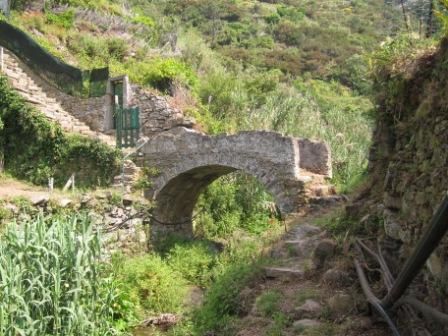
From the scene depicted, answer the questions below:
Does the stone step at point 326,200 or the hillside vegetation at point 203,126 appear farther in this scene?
the stone step at point 326,200

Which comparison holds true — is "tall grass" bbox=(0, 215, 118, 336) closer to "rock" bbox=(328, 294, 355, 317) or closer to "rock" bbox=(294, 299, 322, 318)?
"rock" bbox=(294, 299, 322, 318)

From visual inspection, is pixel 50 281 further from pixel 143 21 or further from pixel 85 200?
pixel 143 21

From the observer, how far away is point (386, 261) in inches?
188

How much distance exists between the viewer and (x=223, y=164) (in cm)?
1101

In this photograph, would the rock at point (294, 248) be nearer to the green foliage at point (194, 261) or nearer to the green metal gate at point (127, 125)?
the green foliage at point (194, 261)

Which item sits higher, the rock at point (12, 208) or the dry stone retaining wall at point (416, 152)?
the dry stone retaining wall at point (416, 152)

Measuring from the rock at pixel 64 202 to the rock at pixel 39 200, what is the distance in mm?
246

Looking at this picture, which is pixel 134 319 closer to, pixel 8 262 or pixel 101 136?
pixel 8 262

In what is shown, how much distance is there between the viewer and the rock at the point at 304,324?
5000mm

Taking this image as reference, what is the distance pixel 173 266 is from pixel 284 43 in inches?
1181

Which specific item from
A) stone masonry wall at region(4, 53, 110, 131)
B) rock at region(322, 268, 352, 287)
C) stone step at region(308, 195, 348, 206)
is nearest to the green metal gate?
stone masonry wall at region(4, 53, 110, 131)

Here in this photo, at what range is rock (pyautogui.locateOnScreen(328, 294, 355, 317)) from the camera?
4.90 meters

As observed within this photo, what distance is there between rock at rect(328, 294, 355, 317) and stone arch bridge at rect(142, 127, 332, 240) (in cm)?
531

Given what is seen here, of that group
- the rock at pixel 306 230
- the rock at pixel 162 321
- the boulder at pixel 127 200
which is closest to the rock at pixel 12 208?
Result: the boulder at pixel 127 200
